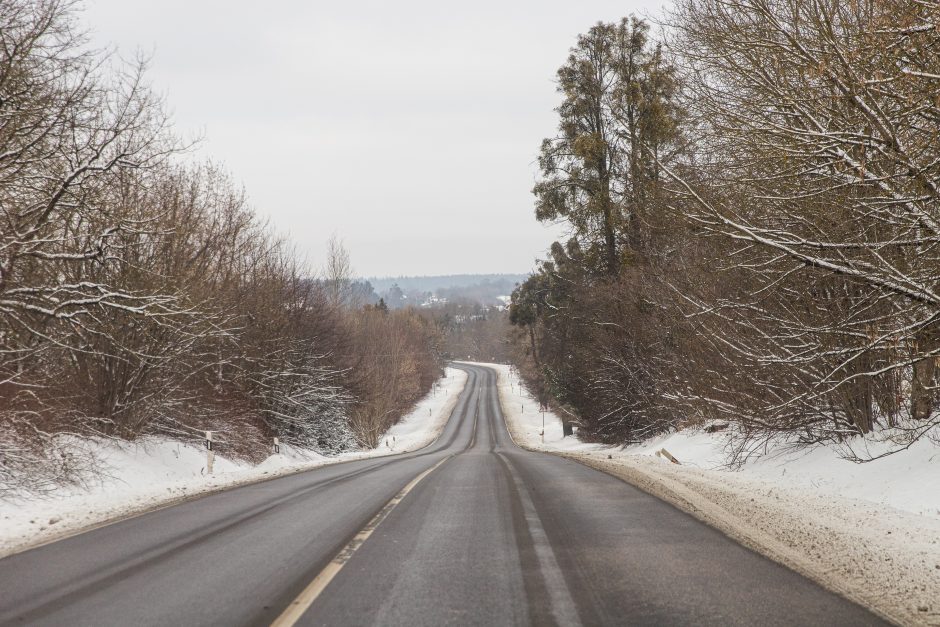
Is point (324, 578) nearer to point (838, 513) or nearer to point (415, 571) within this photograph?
point (415, 571)

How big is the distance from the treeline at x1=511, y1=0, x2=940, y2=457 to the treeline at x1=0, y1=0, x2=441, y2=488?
9175 mm

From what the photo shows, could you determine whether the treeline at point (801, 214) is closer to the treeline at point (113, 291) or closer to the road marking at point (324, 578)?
the road marking at point (324, 578)

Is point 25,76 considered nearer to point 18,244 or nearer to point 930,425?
point 18,244

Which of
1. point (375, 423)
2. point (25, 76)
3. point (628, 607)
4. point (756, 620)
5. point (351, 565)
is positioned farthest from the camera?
point (375, 423)

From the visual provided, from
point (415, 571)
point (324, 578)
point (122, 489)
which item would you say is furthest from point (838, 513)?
point (122, 489)

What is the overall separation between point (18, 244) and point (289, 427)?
23499 mm

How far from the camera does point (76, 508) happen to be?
1003 centimetres

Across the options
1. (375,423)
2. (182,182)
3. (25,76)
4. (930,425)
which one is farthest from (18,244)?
(375,423)

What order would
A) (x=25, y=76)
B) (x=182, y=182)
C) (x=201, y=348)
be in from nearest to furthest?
(x=25, y=76)
(x=182, y=182)
(x=201, y=348)

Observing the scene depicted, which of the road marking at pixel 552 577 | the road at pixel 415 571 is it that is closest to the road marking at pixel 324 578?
the road at pixel 415 571

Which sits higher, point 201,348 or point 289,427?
point 201,348

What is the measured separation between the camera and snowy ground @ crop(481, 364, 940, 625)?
16.6 ft

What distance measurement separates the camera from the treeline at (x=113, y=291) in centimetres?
1102

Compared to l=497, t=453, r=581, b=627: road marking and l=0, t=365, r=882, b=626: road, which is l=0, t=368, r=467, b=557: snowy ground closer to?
l=0, t=365, r=882, b=626: road
